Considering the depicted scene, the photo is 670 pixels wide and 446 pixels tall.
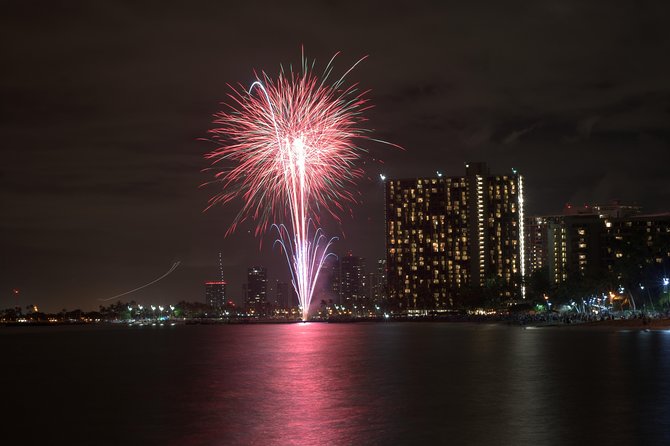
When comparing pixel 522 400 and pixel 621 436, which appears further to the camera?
pixel 522 400

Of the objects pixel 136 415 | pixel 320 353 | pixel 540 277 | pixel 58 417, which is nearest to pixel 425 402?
pixel 136 415

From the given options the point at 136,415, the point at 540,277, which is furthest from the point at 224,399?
the point at 540,277

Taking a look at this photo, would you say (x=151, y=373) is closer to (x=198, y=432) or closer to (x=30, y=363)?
(x=30, y=363)

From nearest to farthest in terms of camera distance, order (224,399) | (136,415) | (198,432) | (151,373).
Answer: (198,432), (136,415), (224,399), (151,373)

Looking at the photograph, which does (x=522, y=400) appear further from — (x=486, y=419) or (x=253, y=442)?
(x=253, y=442)

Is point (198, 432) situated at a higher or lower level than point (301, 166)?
lower

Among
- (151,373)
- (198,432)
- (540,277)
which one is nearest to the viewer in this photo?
(198,432)
